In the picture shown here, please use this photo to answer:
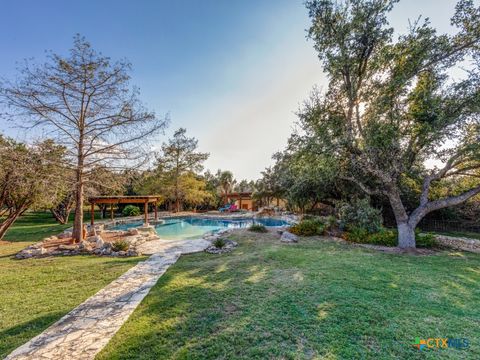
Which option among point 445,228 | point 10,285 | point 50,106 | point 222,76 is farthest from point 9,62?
point 445,228

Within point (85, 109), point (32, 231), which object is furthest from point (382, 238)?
point (32, 231)

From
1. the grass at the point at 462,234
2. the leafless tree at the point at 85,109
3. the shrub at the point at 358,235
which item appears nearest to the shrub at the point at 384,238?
the shrub at the point at 358,235

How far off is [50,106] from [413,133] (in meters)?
14.2

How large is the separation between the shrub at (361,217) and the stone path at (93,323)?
9109 mm

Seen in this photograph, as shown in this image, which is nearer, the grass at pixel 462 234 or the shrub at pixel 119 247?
the shrub at pixel 119 247

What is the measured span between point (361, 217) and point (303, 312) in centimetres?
822

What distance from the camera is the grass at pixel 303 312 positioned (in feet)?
8.84

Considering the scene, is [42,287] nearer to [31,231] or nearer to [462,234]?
[31,231]

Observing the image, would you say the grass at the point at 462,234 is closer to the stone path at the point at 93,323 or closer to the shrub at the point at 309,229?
the shrub at the point at 309,229

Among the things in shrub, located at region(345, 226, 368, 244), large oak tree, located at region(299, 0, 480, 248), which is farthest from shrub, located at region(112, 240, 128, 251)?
shrub, located at region(345, 226, 368, 244)

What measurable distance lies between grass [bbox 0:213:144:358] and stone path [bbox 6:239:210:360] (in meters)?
0.20

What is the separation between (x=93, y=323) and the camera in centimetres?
343

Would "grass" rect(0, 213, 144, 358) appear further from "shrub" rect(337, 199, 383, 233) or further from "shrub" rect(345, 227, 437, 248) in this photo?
"shrub" rect(337, 199, 383, 233)

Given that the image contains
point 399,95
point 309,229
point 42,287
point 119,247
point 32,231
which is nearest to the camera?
point 42,287
